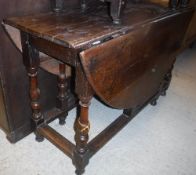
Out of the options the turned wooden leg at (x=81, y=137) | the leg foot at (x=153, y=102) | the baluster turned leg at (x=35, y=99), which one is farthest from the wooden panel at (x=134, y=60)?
the baluster turned leg at (x=35, y=99)

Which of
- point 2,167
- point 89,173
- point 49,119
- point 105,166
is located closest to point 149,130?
point 105,166

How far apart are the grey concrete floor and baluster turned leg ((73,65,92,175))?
0.13 m

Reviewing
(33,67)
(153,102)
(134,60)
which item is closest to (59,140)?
(33,67)

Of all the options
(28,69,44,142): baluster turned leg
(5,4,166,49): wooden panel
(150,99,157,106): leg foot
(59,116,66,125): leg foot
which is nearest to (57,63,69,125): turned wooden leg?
(59,116,66,125): leg foot

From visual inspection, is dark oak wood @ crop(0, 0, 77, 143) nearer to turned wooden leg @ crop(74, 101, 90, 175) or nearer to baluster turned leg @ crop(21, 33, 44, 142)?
baluster turned leg @ crop(21, 33, 44, 142)

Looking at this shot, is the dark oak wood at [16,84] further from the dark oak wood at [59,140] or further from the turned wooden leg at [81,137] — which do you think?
the turned wooden leg at [81,137]

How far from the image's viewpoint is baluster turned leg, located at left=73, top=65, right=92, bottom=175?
980mm

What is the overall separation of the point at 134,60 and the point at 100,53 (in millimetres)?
328

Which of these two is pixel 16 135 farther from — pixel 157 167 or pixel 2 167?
pixel 157 167

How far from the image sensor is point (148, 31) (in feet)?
3.93

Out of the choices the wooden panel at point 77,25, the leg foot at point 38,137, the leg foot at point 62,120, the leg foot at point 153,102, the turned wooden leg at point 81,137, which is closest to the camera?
the wooden panel at point 77,25

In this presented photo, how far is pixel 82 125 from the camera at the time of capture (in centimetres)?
114

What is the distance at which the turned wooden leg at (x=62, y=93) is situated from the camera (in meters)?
1.46

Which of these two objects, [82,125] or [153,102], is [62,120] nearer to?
[82,125]
